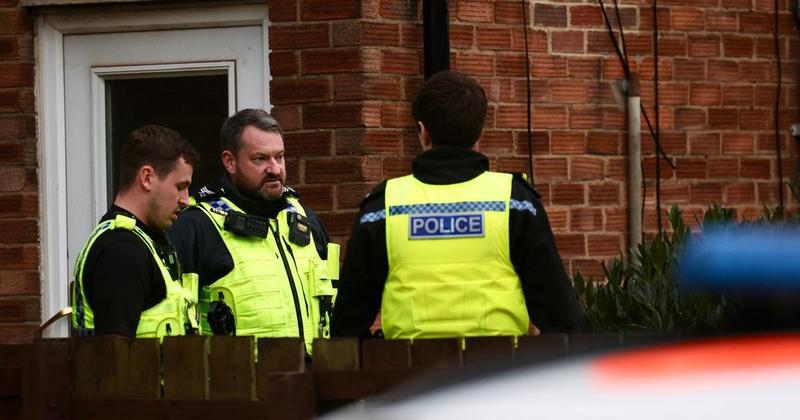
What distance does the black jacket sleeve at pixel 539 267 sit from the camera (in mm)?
4109

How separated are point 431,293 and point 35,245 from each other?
11.1 feet

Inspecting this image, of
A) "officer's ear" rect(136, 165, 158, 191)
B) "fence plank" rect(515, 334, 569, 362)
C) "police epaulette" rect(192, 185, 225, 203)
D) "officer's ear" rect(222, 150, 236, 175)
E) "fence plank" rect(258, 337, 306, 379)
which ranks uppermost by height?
"officer's ear" rect(222, 150, 236, 175)

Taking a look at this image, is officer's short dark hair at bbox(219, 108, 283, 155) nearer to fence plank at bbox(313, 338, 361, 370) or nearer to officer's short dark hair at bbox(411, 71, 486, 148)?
officer's short dark hair at bbox(411, 71, 486, 148)

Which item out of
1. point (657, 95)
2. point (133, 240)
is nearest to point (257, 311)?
point (133, 240)

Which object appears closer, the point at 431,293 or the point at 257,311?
the point at 431,293

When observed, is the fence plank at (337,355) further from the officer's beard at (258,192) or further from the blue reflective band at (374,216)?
the officer's beard at (258,192)

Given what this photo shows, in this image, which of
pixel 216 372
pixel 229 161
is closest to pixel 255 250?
pixel 229 161

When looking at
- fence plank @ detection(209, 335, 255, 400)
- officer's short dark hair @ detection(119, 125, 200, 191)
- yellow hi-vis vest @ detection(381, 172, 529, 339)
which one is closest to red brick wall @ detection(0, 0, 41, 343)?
officer's short dark hair @ detection(119, 125, 200, 191)

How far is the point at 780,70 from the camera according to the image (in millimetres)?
7500

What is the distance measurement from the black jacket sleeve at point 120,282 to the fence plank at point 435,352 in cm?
101

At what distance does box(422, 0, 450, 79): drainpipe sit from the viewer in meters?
6.59

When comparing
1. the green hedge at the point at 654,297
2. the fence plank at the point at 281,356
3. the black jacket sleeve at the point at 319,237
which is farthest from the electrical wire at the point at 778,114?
the fence plank at the point at 281,356

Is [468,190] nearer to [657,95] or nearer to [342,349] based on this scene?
[342,349]

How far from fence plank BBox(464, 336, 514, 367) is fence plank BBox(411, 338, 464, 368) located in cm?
4
